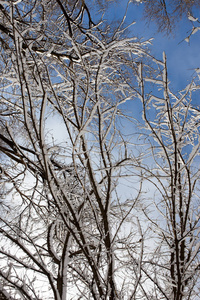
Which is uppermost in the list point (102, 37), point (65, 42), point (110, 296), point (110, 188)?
point (102, 37)

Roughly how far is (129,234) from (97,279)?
75 cm

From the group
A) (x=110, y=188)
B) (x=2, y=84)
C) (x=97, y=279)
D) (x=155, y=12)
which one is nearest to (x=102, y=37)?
(x=155, y=12)

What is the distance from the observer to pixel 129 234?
2.41 m

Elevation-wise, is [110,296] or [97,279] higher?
[97,279]

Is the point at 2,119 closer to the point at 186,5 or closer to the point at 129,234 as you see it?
the point at 129,234

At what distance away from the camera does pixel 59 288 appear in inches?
73.4

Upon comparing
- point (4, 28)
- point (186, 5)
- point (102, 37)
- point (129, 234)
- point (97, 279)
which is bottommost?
point (97, 279)


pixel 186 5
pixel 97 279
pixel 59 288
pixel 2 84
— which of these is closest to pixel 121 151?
pixel 97 279

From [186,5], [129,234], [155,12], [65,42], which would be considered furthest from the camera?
[155,12]

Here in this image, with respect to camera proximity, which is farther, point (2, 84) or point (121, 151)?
point (2, 84)

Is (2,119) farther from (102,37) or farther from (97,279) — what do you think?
(97,279)

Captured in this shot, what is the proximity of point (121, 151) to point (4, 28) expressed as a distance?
220 centimetres

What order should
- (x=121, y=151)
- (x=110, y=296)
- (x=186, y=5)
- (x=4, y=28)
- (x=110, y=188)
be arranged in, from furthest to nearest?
1. (x=186, y=5)
2. (x=4, y=28)
3. (x=121, y=151)
4. (x=110, y=188)
5. (x=110, y=296)

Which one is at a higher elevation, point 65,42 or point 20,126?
point 65,42
